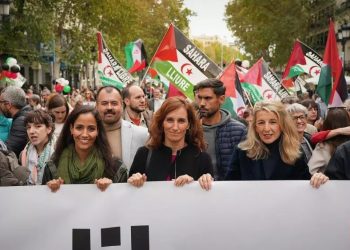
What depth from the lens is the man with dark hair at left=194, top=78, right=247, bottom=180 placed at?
5.43 m

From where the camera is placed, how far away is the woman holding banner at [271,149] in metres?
4.68

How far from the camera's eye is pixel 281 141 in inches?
186

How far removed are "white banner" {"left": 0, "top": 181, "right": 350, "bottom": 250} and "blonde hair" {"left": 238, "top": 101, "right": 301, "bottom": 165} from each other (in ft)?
0.78

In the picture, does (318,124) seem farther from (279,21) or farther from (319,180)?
(279,21)

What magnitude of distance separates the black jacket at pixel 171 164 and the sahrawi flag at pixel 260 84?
7890 millimetres

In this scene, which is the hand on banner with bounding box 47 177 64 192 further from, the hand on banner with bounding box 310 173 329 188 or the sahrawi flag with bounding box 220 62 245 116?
the sahrawi flag with bounding box 220 62 245 116

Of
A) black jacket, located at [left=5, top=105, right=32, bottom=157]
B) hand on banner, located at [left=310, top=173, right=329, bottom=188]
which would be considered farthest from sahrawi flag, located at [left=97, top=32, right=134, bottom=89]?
hand on banner, located at [left=310, top=173, right=329, bottom=188]

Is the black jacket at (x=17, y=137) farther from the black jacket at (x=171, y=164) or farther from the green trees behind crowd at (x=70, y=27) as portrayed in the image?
the green trees behind crowd at (x=70, y=27)

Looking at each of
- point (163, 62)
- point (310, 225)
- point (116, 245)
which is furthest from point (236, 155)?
point (163, 62)

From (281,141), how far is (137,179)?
1.05m

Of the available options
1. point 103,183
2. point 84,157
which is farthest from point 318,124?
point 103,183

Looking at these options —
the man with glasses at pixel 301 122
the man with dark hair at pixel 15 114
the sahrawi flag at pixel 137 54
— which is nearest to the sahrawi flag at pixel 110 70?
the man with dark hair at pixel 15 114

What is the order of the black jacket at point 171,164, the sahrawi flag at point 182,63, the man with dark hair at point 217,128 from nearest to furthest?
1. the black jacket at point 171,164
2. the man with dark hair at point 217,128
3. the sahrawi flag at point 182,63

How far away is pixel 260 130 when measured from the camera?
475 cm
